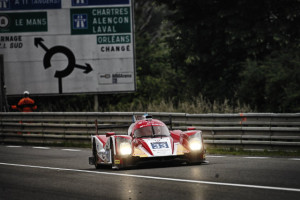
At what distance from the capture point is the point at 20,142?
937 inches

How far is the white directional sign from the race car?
12883 millimetres

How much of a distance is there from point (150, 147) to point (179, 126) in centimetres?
584

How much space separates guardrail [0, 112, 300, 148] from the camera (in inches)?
640

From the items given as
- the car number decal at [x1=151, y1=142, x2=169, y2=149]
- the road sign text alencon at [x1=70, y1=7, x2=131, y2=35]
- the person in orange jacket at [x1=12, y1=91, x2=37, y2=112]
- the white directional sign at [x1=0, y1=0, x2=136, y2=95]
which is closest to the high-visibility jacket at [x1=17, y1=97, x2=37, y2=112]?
the person in orange jacket at [x1=12, y1=91, x2=37, y2=112]

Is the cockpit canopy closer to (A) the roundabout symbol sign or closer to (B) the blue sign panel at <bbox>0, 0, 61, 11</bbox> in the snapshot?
(A) the roundabout symbol sign

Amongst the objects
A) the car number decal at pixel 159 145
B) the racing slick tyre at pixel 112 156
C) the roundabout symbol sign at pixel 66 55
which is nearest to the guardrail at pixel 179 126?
the racing slick tyre at pixel 112 156

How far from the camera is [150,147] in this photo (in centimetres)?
1345

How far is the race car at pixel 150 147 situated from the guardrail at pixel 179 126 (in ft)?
3.63

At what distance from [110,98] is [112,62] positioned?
637 cm

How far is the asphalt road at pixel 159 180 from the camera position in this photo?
959 centimetres

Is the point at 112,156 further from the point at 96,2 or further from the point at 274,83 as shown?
the point at 96,2

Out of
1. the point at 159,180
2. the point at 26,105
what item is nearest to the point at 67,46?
the point at 26,105

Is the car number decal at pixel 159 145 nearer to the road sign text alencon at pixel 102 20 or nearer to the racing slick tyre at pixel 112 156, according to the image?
the racing slick tyre at pixel 112 156

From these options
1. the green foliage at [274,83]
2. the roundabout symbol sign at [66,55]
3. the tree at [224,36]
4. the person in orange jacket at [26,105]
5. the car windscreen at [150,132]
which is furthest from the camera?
the tree at [224,36]
